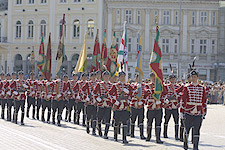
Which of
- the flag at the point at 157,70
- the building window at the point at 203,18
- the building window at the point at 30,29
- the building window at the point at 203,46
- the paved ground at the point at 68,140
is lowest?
the paved ground at the point at 68,140

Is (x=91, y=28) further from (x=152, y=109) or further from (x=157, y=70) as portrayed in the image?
(x=152, y=109)

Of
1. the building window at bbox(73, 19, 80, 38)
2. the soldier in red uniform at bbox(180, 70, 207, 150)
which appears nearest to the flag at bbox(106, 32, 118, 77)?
the soldier in red uniform at bbox(180, 70, 207, 150)

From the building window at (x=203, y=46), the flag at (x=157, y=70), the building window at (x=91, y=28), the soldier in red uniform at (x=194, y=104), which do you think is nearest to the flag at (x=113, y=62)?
the flag at (x=157, y=70)

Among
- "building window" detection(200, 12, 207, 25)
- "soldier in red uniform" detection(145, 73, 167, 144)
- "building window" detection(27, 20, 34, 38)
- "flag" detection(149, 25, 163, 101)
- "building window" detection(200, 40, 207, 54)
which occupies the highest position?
"building window" detection(200, 12, 207, 25)

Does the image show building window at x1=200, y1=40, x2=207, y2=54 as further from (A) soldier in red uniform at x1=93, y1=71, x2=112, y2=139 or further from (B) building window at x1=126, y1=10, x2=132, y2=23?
(A) soldier in red uniform at x1=93, y1=71, x2=112, y2=139

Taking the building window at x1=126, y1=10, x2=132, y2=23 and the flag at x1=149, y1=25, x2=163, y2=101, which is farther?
the building window at x1=126, y1=10, x2=132, y2=23

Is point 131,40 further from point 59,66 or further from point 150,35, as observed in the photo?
point 59,66

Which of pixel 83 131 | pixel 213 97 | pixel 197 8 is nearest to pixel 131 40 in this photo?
pixel 197 8

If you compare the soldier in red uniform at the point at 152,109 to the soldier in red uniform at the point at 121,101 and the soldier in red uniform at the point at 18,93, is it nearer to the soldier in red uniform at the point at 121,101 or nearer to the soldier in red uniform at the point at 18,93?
the soldier in red uniform at the point at 121,101

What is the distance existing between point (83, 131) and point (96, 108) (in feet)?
4.14

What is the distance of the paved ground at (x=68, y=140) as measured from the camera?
11.5 meters

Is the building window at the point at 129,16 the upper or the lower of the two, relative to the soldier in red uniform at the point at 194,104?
upper

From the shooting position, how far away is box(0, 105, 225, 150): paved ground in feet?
37.8

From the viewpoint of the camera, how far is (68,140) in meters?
12.6
